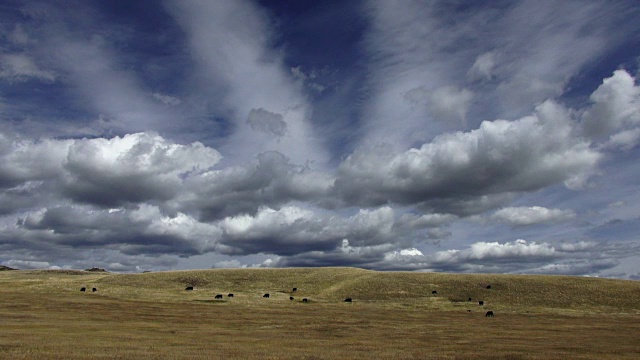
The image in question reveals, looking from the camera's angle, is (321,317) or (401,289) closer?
(321,317)

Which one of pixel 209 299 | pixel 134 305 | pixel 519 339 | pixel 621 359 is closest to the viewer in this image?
pixel 621 359

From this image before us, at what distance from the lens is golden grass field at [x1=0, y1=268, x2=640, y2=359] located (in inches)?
1473

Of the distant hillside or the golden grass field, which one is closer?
the golden grass field

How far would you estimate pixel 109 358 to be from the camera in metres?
30.2

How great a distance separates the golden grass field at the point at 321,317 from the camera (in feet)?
123

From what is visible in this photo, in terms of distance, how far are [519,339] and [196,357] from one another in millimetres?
33159

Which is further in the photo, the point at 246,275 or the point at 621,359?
the point at 246,275

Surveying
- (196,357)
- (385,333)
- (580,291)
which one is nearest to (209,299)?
(385,333)

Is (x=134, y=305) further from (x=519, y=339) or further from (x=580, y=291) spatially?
(x=580, y=291)

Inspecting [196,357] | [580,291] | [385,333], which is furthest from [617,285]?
[196,357]

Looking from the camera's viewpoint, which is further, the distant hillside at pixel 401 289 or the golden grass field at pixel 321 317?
the distant hillside at pixel 401 289

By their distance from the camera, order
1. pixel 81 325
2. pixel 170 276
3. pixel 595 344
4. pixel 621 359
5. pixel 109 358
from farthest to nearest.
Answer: pixel 170 276 < pixel 81 325 < pixel 595 344 < pixel 621 359 < pixel 109 358

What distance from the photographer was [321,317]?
6981 cm

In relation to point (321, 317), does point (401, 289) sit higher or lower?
higher
